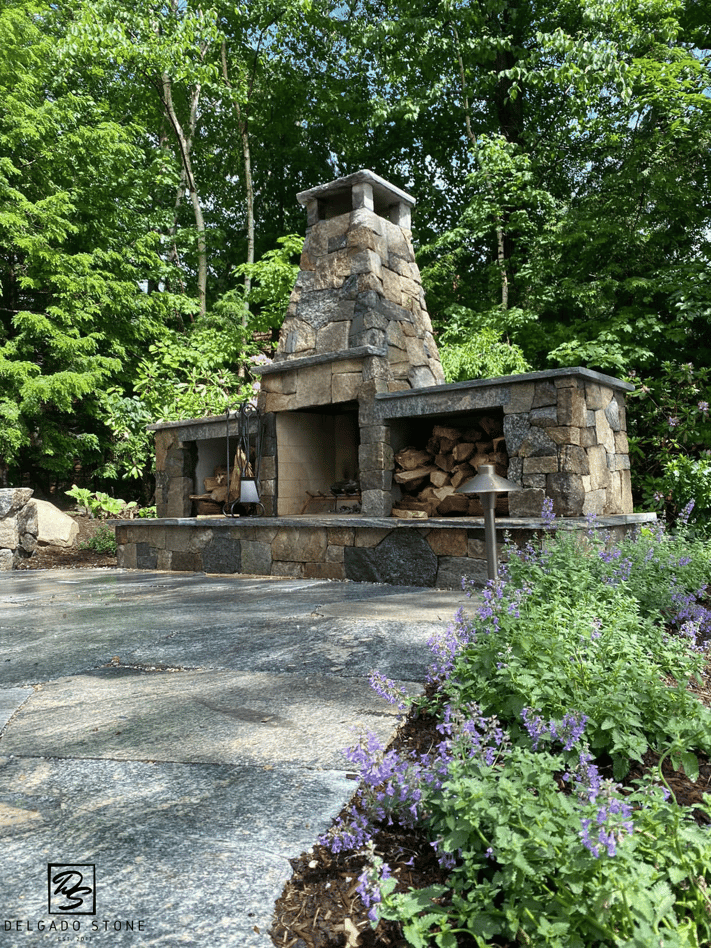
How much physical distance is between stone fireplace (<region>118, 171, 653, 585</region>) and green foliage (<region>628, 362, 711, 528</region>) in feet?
5.91

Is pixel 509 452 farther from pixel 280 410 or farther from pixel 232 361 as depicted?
pixel 232 361

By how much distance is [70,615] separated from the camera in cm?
429

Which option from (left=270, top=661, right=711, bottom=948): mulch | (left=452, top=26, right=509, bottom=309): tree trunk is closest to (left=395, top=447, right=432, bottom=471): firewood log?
(left=270, top=661, right=711, bottom=948): mulch

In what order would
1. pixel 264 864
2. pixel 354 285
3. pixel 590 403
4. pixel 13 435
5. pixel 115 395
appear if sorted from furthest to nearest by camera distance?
pixel 115 395
pixel 13 435
pixel 354 285
pixel 590 403
pixel 264 864

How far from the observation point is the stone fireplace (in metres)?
4.95

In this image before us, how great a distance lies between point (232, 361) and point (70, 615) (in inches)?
327

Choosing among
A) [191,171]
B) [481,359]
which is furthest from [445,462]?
[191,171]

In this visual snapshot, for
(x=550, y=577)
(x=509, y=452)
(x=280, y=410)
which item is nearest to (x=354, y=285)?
(x=280, y=410)

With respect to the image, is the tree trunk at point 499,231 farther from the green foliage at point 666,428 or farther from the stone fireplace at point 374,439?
the stone fireplace at point 374,439

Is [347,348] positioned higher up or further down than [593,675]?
higher up

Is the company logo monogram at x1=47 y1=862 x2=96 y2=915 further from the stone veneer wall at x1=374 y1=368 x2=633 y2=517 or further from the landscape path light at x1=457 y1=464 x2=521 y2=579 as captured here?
the stone veneer wall at x1=374 y1=368 x2=633 y2=517

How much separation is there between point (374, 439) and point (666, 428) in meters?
4.15

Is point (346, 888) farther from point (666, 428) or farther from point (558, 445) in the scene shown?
point (666, 428)

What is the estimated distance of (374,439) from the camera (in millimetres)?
5664
